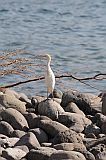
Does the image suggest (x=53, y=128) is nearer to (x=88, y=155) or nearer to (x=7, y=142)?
(x=7, y=142)

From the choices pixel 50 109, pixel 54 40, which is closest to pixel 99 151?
pixel 50 109

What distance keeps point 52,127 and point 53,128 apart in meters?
0.02

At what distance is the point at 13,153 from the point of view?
207 inches

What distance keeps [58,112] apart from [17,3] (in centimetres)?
1319

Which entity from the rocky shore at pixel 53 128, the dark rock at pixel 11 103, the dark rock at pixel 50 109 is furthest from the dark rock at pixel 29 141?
the dark rock at pixel 11 103

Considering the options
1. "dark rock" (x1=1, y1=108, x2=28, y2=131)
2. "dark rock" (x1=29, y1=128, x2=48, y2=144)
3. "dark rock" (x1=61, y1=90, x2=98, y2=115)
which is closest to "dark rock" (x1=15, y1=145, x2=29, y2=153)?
"dark rock" (x1=29, y1=128, x2=48, y2=144)

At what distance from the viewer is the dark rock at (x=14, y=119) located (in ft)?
20.4

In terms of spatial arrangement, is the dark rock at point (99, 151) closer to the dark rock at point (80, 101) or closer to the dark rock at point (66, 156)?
the dark rock at point (66, 156)

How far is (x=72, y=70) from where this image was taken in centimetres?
1038

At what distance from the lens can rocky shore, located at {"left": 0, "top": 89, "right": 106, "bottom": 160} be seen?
5.21m

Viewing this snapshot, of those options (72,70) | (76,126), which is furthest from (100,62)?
(76,126)

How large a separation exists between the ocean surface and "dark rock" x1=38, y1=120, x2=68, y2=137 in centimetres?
134

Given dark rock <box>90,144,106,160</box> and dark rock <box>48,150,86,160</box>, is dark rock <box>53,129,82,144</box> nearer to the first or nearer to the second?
dark rock <box>90,144,106,160</box>

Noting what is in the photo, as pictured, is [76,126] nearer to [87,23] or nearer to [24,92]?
[24,92]
